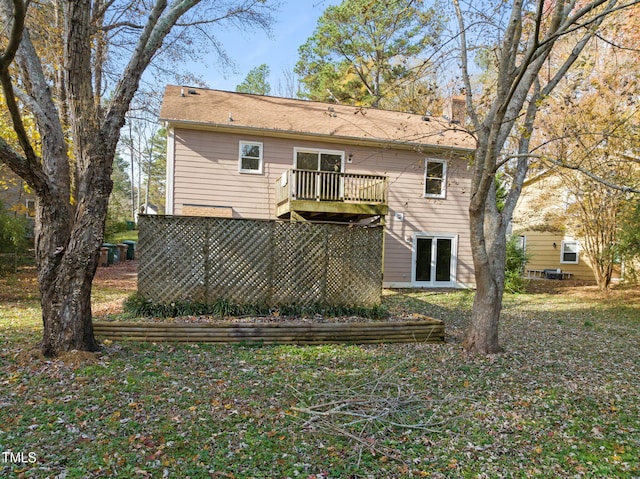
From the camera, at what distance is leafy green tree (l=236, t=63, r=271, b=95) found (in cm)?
3378

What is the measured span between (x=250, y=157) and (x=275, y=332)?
26.5 feet

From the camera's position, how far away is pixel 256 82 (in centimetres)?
3384

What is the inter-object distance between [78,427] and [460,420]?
3.34 metres

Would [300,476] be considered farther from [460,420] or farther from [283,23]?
[283,23]

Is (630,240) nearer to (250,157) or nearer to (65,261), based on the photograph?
(250,157)

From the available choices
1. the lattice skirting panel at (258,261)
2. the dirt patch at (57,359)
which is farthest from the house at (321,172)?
the dirt patch at (57,359)

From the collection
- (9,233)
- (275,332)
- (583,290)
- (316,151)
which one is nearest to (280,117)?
(316,151)

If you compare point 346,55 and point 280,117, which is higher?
point 346,55

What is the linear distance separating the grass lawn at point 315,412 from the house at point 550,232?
1183cm

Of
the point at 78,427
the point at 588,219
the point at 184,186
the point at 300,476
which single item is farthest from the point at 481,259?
the point at 588,219

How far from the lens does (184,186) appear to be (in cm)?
1273

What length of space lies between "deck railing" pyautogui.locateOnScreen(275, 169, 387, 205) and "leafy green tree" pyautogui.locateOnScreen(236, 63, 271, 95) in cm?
2370

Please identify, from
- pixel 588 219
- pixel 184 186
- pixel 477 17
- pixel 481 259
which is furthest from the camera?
pixel 588 219

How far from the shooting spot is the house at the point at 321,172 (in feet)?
40.3
